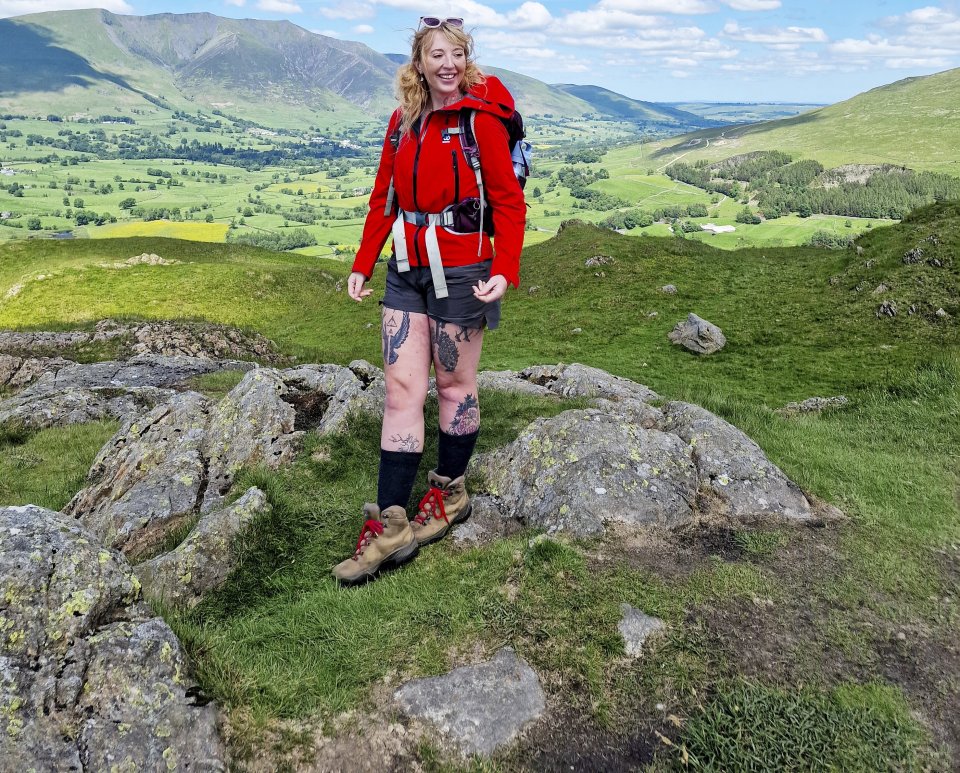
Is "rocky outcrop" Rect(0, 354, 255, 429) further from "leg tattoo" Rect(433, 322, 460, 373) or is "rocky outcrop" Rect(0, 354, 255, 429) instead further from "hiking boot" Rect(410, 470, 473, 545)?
"leg tattoo" Rect(433, 322, 460, 373)

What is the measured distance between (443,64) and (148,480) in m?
7.00

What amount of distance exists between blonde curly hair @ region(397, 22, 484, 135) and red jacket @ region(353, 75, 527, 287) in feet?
0.41

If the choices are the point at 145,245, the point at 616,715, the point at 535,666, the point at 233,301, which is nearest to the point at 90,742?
the point at 535,666

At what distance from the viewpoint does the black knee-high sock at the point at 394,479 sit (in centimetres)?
625

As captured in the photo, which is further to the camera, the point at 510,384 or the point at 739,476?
the point at 510,384

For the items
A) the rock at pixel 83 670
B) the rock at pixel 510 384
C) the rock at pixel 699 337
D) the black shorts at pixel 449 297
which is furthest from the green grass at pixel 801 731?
the rock at pixel 699 337

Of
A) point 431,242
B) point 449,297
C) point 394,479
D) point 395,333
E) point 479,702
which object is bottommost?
point 479,702

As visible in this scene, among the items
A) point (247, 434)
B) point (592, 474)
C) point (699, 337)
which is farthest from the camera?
point (699, 337)

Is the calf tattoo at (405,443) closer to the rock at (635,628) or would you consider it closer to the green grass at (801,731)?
the rock at (635,628)

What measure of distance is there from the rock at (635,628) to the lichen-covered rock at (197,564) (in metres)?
4.21

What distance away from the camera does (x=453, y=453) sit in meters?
6.90

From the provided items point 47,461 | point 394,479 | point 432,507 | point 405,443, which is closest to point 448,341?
point 405,443

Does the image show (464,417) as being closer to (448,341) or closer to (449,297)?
(448,341)

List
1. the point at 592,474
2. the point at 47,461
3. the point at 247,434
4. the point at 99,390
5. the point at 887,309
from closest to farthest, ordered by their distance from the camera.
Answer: the point at 592,474, the point at 247,434, the point at 47,461, the point at 99,390, the point at 887,309
